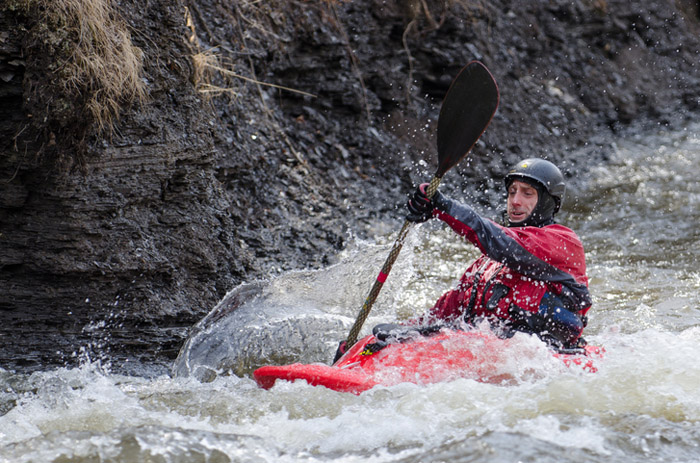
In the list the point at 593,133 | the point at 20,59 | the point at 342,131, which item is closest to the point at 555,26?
the point at 593,133

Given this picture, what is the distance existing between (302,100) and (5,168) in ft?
12.1

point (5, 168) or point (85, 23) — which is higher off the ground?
point (85, 23)

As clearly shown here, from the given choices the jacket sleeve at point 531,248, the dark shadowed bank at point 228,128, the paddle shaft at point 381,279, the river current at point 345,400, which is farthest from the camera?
the dark shadowed bank at point 228,128

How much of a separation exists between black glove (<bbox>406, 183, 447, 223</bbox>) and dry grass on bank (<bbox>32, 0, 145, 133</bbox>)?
202 cm

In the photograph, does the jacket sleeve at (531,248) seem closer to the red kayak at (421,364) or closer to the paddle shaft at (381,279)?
the paddle shaft at (381,279)

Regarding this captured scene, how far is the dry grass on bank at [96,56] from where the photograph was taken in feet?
13.8

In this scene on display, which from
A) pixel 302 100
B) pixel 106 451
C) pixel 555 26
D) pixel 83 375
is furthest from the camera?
pixel 555 26

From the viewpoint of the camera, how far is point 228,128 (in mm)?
5996

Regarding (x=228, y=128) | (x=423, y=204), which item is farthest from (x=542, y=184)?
(x=228, y=128)

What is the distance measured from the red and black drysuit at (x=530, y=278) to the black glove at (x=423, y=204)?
23 mm

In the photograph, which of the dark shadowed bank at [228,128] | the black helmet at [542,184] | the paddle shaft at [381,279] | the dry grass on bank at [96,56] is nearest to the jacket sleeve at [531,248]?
the black helmet at [542,184]

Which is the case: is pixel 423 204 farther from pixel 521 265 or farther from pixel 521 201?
pixel 521 201

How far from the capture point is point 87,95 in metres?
4.30

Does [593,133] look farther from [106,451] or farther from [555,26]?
[106,451]
